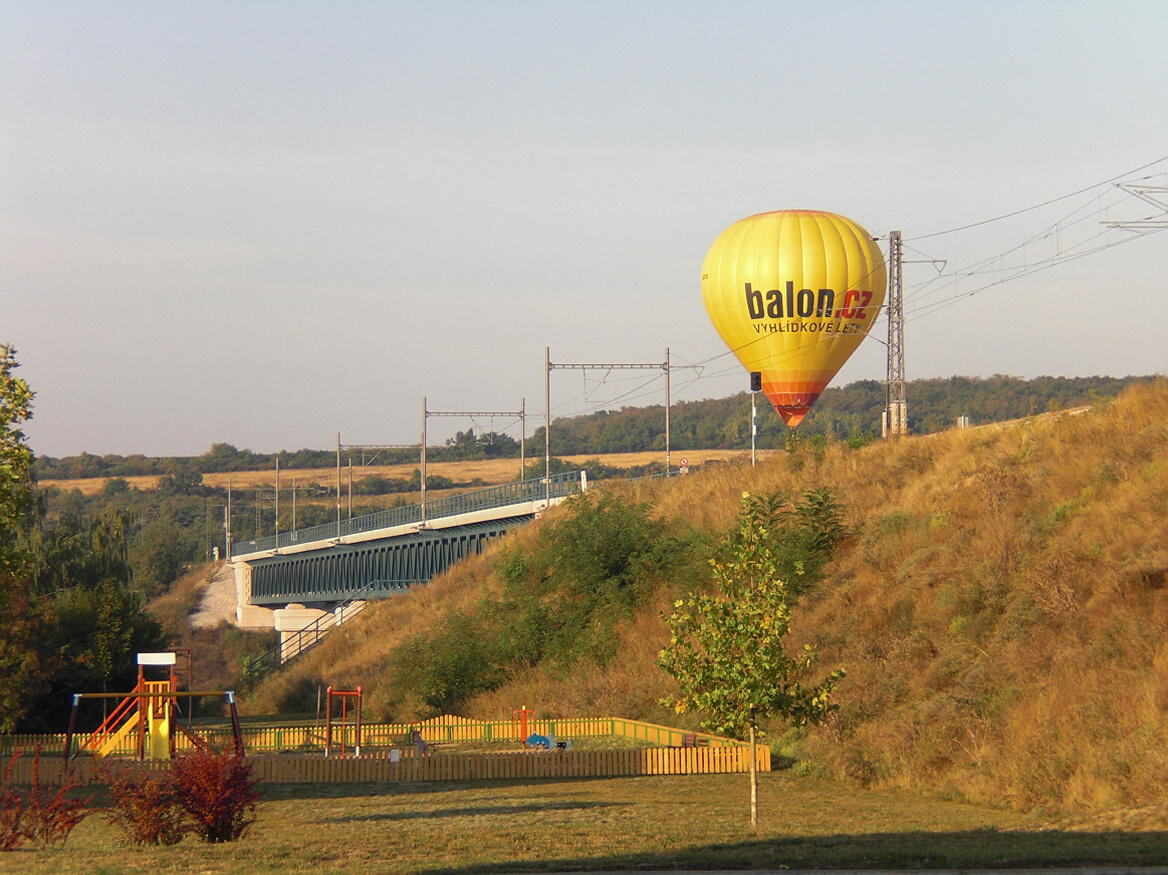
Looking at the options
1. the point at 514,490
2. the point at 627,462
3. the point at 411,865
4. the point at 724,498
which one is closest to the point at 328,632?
the point at 514,490

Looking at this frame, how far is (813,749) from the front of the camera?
91.4 ft

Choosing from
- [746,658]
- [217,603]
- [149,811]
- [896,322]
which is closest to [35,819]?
[149,811]

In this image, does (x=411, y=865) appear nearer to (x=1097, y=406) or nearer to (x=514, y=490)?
(x=1097, y=406)

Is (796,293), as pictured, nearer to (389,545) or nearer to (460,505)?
(460,505)

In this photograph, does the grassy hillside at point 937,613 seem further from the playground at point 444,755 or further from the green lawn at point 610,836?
the playground at point 444,755

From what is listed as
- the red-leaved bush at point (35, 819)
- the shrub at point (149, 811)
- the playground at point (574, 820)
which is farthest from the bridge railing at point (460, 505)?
the red-leaved bush at point (35, 819)

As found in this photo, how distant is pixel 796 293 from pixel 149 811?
41940 mm

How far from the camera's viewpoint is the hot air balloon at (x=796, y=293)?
54.8m

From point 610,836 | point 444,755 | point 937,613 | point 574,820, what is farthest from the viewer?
point 937,613

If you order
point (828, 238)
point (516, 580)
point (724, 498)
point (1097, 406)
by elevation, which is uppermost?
point (828, 238)

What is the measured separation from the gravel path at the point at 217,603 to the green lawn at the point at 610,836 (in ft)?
307

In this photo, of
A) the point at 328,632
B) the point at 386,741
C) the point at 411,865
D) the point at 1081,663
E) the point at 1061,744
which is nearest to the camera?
the point at 411,865

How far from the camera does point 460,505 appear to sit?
72438mm

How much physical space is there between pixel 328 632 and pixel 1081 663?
5767cm
